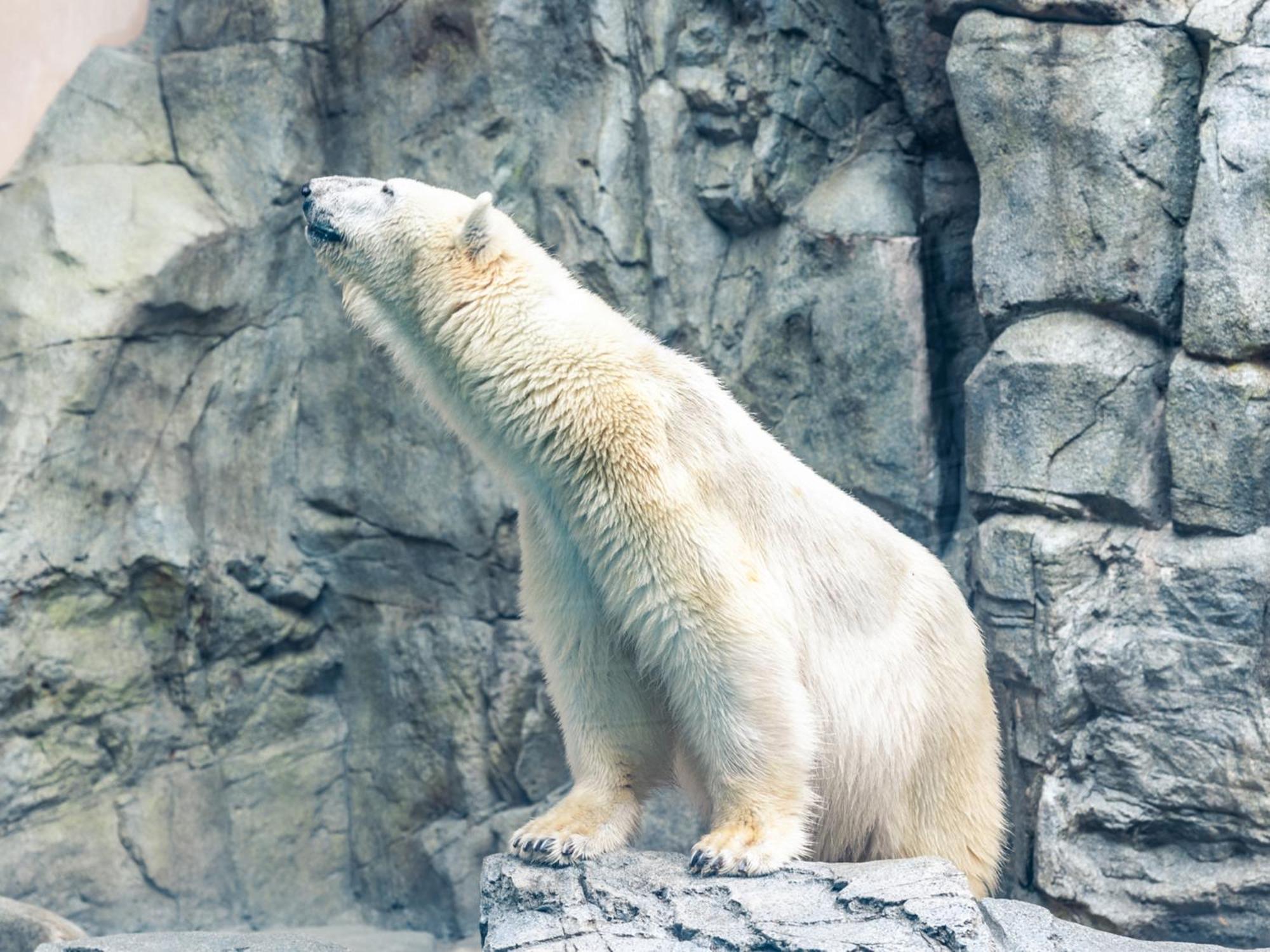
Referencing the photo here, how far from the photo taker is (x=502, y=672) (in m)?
5.46

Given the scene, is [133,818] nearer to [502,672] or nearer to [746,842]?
[502,672]

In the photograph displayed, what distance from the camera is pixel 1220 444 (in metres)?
4.03

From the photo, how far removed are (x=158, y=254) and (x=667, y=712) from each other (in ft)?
10.2

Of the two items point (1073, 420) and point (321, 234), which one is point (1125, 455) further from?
point (321, 234)

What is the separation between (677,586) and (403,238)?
1255 mm

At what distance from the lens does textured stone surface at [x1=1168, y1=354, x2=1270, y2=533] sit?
3.98 metres

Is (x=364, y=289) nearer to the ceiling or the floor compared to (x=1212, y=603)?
nearer to the ceiling

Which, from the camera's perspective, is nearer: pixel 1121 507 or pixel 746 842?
pixel 746 842

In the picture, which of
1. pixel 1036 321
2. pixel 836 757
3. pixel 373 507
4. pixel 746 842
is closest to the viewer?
pixel 746 842

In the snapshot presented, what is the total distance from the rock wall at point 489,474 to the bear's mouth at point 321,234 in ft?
5.60

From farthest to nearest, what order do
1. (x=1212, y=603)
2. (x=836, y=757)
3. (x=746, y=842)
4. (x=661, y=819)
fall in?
(x=661, y=819) < (x=1212, y=603) < (x=836, y=757) < (x=746, y=842)

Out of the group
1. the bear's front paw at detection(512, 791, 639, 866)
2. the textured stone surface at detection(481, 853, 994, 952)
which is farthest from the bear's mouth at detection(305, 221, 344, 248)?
the textured stone surface at detection(481, 853, 994, 952)

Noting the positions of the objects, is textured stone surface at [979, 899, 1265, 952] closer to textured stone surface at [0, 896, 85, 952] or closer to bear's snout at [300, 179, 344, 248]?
bear's snout at [300, 179, 344, 248]

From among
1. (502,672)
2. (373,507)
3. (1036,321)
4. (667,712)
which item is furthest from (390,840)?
(1036,321)
